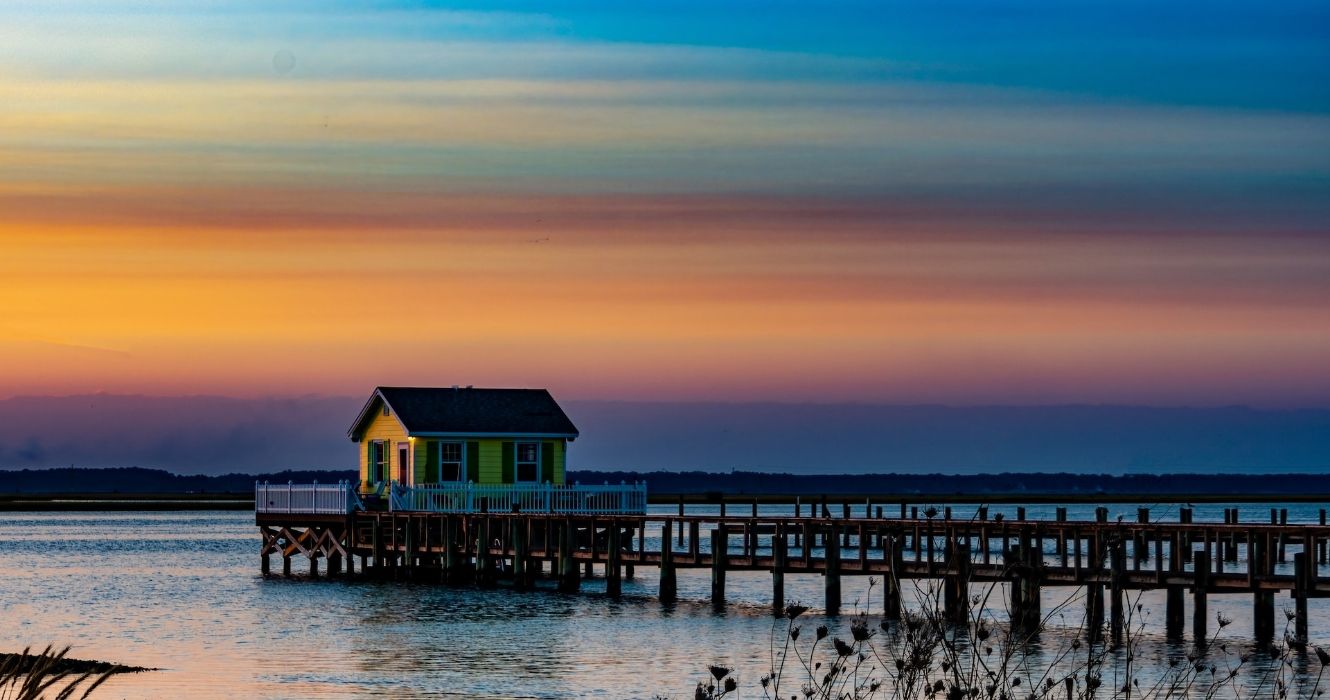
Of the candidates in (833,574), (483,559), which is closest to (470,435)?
(483,559)

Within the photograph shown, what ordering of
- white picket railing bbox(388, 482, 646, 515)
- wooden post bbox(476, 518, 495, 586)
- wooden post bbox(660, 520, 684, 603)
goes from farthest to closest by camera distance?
white picket railing bbox(388, 482, 646, 515) → wooden post bbox(476, 518, 495, 586) → wooden post bbox(660, 520, 684, 603)

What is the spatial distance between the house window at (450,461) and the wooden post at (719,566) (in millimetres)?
14136

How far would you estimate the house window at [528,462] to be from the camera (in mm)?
54312

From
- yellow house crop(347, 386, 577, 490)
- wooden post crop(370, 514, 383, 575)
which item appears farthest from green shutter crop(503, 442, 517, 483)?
wooden post crop(370, 514, 383, 575)

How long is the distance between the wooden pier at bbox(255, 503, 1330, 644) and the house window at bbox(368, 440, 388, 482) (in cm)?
207

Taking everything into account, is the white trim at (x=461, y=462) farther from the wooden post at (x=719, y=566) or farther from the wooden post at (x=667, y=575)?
the wooden post at (x=719, y=566)

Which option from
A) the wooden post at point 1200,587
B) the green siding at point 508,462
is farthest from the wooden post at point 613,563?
the wooden post at point 1200,587

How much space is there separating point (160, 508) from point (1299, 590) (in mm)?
153049

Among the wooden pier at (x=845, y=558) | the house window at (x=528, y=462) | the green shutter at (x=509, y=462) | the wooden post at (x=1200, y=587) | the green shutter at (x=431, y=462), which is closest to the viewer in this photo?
the wooden pier at (x=845, y=558)

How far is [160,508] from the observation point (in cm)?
17125

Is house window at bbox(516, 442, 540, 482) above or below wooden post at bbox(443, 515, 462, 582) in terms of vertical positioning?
above

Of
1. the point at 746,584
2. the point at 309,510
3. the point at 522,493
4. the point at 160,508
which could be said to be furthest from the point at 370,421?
the point at 160,508

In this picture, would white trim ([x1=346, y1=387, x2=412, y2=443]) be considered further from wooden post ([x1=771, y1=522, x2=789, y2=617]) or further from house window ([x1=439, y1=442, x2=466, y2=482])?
wooden post ([x1=771, y1=522, x2=789, y2=617])

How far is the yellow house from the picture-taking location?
2110 inches
